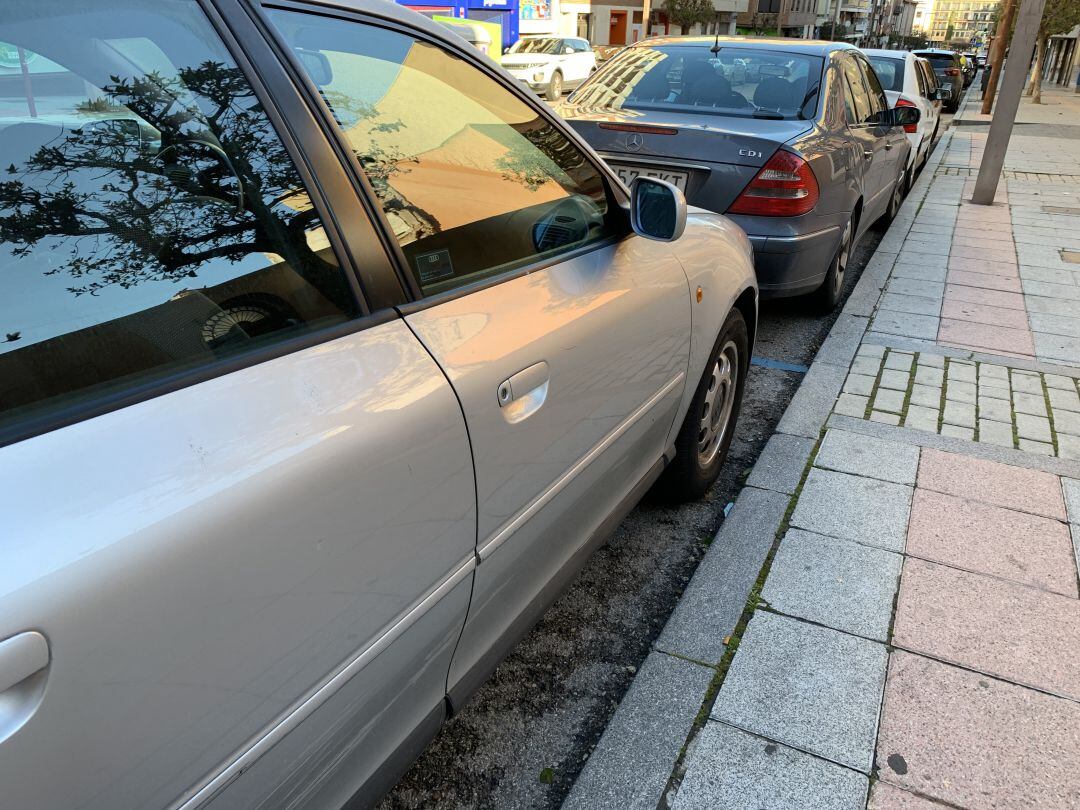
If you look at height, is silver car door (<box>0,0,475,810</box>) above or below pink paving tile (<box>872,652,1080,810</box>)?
above

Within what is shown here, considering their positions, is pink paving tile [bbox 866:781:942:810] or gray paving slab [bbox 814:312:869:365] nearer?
pink paving tile [bbox 866:781:942:810]

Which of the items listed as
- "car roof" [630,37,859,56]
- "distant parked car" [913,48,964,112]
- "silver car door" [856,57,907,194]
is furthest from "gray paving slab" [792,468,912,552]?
"distant parked car" [913,48,964,112]

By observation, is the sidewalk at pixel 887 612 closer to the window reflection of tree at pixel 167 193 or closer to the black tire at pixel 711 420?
the black tire at pixel 711 420

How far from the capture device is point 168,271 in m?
1.23

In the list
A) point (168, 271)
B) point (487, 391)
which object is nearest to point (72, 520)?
point (168, 271)

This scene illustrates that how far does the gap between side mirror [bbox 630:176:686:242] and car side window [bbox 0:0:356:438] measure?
1.08 m

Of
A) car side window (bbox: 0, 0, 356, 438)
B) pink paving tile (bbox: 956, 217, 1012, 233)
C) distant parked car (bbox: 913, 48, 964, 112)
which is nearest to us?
car side window (bbox: 0, 0, 356, 438)

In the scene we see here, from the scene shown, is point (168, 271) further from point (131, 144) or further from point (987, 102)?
point (987, 102)

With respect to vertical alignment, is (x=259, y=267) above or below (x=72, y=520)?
above

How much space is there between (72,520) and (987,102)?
27.0 metres

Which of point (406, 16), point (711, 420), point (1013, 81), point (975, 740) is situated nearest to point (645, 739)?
point (975, 740)

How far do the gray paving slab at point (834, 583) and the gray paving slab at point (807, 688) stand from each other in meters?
0.07

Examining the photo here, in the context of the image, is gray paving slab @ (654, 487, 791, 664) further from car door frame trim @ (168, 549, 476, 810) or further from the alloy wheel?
car door frame trim @ (168, 549, 476, 810)

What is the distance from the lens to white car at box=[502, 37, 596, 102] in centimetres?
2211
